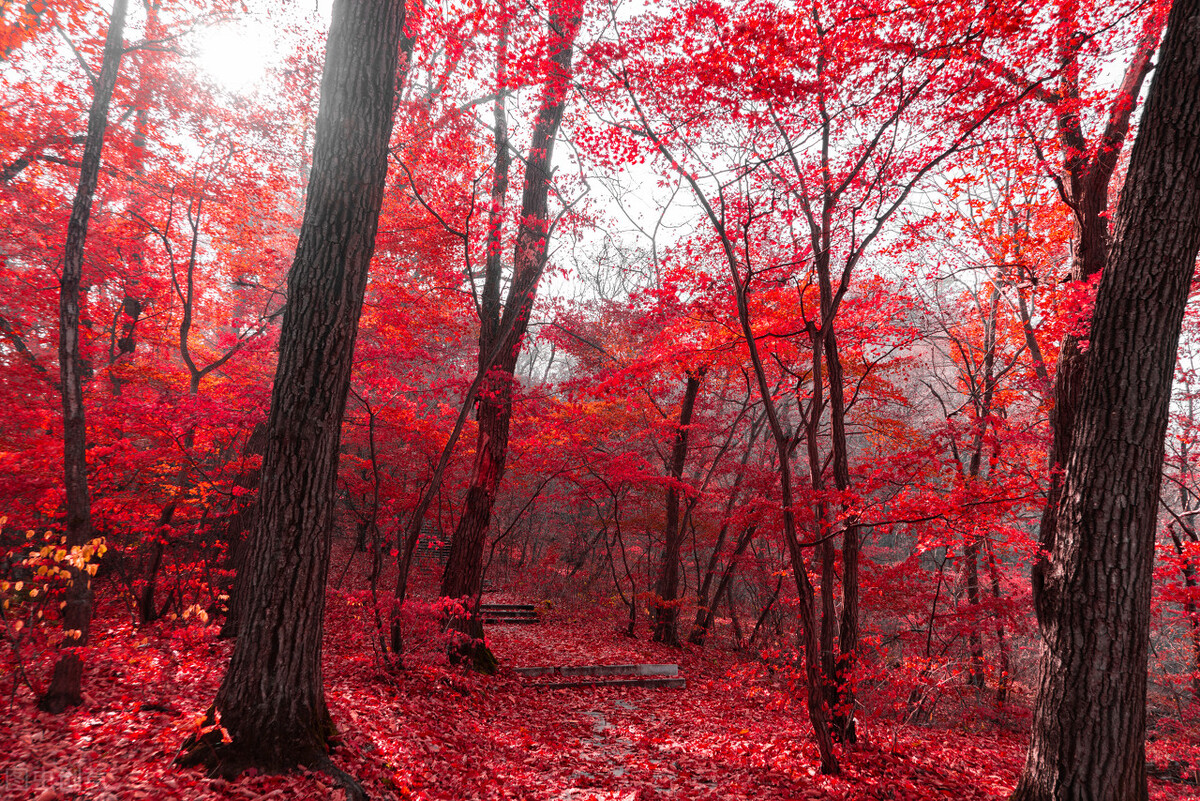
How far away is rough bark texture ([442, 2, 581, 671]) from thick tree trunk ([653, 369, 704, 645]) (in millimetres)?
4775

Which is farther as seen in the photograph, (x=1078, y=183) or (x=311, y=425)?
(x=1078, y=183)

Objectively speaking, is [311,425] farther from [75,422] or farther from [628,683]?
[628,683]

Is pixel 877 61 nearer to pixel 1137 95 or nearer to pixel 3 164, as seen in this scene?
pixel 1137 95

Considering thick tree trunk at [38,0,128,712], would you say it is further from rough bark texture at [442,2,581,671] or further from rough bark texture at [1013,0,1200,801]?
rough bark texture at [1013,0,1200,801]

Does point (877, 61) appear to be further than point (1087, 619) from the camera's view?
Yes

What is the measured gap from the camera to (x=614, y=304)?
1251 centimetres

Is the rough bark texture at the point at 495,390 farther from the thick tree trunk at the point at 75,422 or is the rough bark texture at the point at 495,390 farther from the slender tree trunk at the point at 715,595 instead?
the slender tree trunk at the point at 715,595

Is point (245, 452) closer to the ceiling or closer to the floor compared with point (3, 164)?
closer to the floor

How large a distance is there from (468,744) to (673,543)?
7550 mm

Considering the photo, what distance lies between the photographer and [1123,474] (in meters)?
3.38

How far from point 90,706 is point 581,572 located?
17867 mm

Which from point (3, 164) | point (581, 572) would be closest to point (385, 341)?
point (3, 164)

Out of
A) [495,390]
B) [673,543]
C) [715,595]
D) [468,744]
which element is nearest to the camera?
[468,744]

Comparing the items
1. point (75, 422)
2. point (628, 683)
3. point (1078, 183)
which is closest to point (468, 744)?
point (75, 422)
